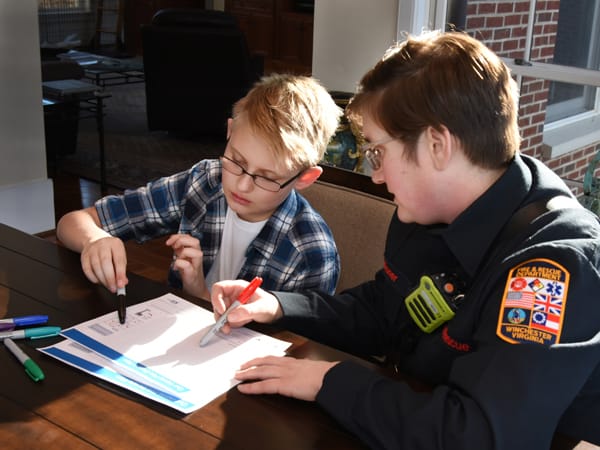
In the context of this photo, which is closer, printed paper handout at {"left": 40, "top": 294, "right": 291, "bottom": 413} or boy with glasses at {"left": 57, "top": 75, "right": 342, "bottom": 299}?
printed paper handout at {"left": 40, "top": 294, "right": 291, "bottom": 413}

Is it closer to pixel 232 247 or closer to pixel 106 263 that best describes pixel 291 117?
pixel 232 247

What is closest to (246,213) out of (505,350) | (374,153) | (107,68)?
(374,153)

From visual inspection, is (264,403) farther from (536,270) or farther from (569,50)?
(569,50)

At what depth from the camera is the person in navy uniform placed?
97cm

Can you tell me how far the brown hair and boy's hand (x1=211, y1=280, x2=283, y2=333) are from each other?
356 millimetres

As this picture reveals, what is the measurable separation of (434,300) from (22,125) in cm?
325

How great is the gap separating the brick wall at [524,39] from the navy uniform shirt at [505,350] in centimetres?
229

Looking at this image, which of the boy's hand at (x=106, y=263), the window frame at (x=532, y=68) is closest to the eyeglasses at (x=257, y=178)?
the boy's hand at (x=106, y=263)

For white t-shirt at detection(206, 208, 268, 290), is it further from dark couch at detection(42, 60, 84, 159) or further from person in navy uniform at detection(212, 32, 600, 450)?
dark couch at detection(42, 60, 84, 159)

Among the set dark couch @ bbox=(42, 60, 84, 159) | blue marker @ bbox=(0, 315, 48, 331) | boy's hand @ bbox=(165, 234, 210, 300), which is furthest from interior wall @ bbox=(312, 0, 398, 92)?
blue marker @ bbox=(0, 315, 48, 331)

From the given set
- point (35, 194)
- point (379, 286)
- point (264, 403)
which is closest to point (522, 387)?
point (264, 403)

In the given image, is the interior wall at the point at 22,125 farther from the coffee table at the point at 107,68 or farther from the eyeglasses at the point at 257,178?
the eyeglasses at the point at 257,178

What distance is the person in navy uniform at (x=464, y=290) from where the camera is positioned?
3.18ft

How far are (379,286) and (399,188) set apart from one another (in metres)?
0.30
